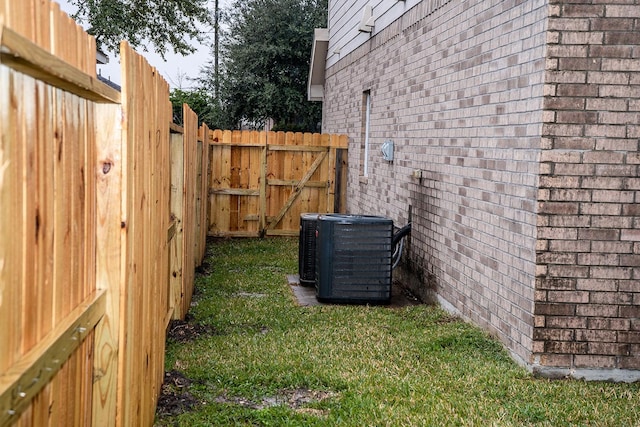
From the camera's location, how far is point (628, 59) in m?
5.56

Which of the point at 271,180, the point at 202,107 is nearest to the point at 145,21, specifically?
the point at 202,107

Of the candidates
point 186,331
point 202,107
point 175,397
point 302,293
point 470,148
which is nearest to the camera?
point 175,397

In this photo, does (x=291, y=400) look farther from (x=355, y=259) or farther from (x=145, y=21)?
(x=145, y=21)

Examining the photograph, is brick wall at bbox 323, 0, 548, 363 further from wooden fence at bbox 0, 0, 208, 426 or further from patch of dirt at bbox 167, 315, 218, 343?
wooden fence at bbox 0, 0, 208, 426

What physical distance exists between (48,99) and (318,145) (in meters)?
12.9

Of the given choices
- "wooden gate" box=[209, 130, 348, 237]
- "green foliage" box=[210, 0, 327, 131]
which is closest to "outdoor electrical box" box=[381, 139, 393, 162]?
"wooden gate" box=[209, 130, 348, 237]

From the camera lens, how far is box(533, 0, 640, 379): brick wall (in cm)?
557

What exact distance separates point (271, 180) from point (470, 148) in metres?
8.08

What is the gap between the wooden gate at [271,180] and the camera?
14.9 m

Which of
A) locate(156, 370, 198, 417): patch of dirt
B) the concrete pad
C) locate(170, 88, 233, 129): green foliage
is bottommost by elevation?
the concrete pad

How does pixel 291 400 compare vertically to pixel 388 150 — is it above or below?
below

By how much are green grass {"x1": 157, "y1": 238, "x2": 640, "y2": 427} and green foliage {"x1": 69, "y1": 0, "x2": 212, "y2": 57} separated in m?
25.9

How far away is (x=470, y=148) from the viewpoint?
734 centimetres

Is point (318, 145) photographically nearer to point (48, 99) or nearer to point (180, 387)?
point (180, 387)
